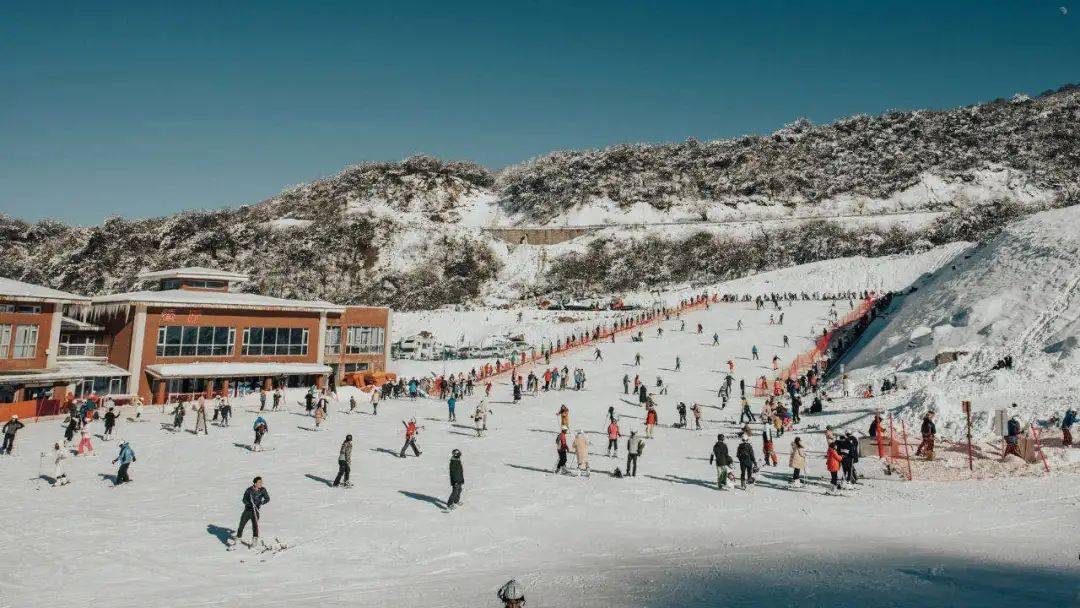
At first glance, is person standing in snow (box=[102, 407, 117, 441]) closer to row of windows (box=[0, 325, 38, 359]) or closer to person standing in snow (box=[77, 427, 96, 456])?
person standing in snow (box=[77, 427, 96, 456])

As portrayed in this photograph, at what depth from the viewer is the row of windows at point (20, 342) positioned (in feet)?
99.2

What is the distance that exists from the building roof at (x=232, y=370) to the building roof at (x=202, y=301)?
3.24 metres

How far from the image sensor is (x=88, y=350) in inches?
1379

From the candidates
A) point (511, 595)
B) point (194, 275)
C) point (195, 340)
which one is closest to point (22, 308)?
point (195, 340)

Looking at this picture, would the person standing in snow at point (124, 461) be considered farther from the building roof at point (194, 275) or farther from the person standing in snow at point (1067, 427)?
the building roof at point (194, 275)

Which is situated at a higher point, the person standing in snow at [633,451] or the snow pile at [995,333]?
the snow pile at [995,333]

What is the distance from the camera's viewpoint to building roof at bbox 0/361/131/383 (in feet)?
99.1

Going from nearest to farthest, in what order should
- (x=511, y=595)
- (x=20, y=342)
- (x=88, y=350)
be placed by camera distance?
1. (x=511, y=595)
2. (x=20, y=342)
3. (x=88, y=350)

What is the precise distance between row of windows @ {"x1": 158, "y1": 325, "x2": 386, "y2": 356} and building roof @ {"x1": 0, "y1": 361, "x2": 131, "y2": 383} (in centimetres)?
251

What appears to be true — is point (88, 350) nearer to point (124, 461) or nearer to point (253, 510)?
point (124, 461)

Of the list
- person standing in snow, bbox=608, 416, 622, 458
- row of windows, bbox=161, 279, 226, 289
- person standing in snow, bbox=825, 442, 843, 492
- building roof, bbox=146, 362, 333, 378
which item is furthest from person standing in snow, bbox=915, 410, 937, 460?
row of windows, bbox=161, 279, 226, 289

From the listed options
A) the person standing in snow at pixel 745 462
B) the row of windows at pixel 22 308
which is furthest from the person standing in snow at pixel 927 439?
the row of windows at pixel 22 308

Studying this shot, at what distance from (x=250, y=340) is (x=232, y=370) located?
2.91 m

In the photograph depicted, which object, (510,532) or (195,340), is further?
(195,340)
